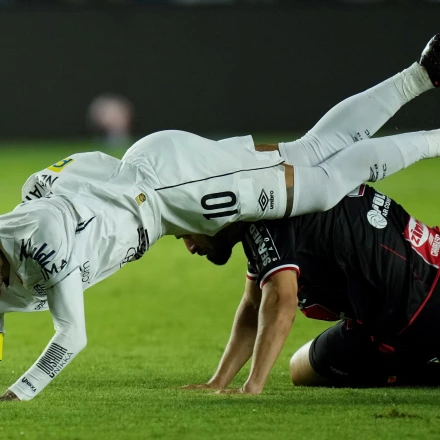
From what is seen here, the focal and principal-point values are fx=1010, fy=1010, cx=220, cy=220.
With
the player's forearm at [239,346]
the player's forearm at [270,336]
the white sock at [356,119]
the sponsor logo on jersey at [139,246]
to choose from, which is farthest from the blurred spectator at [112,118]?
the player's forearm at [270,336]

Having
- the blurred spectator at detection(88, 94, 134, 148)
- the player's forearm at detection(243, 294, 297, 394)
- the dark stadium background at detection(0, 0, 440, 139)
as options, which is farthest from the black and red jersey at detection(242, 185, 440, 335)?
the blurred spectator at detection(88, 94, 134, 148)

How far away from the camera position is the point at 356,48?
18.1 m

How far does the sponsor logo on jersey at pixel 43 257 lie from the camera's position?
3.96 m

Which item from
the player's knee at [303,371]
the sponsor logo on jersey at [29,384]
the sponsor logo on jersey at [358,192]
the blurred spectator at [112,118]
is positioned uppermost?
the sponsor logo on jersey at [358,192]

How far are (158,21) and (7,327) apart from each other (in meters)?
12.0

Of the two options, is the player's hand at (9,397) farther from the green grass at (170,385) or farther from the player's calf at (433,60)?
the player's calf at (433,60)

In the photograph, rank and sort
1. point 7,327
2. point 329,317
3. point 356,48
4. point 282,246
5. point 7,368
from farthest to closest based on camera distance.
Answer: point 356,48
point 7,327
point 7,368
point 329,317
point 282,246

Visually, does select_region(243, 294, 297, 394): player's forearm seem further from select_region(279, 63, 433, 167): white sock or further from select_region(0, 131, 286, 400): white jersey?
select_region(279, 63, 433, 167): white sock

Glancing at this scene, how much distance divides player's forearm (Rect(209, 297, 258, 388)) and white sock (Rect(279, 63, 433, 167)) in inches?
31.8

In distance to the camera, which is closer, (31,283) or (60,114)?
(31,283)

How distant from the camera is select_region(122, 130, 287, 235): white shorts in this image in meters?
4.48

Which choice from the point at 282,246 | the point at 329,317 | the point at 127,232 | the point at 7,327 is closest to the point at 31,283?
the point at 127,232

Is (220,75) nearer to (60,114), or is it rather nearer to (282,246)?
(60,114)

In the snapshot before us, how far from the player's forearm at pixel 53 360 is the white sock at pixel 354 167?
1.19m
